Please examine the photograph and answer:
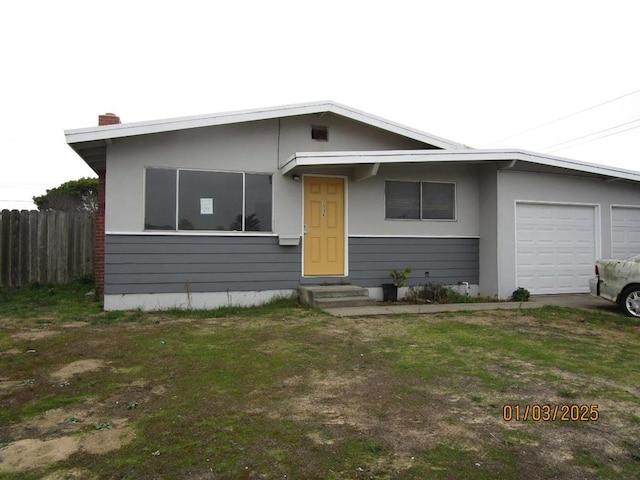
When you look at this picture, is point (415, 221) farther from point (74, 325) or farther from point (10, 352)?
point (10, 352)

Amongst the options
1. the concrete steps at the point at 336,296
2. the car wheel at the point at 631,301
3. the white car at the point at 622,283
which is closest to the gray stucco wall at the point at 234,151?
the concrete steps at the point at 336,296

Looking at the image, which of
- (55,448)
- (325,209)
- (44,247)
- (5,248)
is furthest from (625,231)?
(5,248)

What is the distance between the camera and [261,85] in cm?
1553

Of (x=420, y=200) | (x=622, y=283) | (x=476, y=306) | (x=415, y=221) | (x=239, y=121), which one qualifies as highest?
(x=239, y=121)

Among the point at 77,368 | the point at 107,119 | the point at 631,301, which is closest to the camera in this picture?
the point at 77,368

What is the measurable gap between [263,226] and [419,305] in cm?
364

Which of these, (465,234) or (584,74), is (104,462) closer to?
(465,234)

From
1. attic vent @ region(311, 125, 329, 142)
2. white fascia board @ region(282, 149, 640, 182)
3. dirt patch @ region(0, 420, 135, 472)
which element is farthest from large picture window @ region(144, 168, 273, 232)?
dirt patch @ region(0, 420, 135, 472)

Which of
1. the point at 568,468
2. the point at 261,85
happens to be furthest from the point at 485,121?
the point at 568,468

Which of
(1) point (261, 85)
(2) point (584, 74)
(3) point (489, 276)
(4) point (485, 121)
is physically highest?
(4) point (485, 121)

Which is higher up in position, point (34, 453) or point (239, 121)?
point (239, 121)

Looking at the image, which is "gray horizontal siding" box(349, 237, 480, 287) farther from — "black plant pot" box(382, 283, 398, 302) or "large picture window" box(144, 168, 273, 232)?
"large picture window" box(144, 168, 273, 232)

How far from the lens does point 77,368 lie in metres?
4.69
